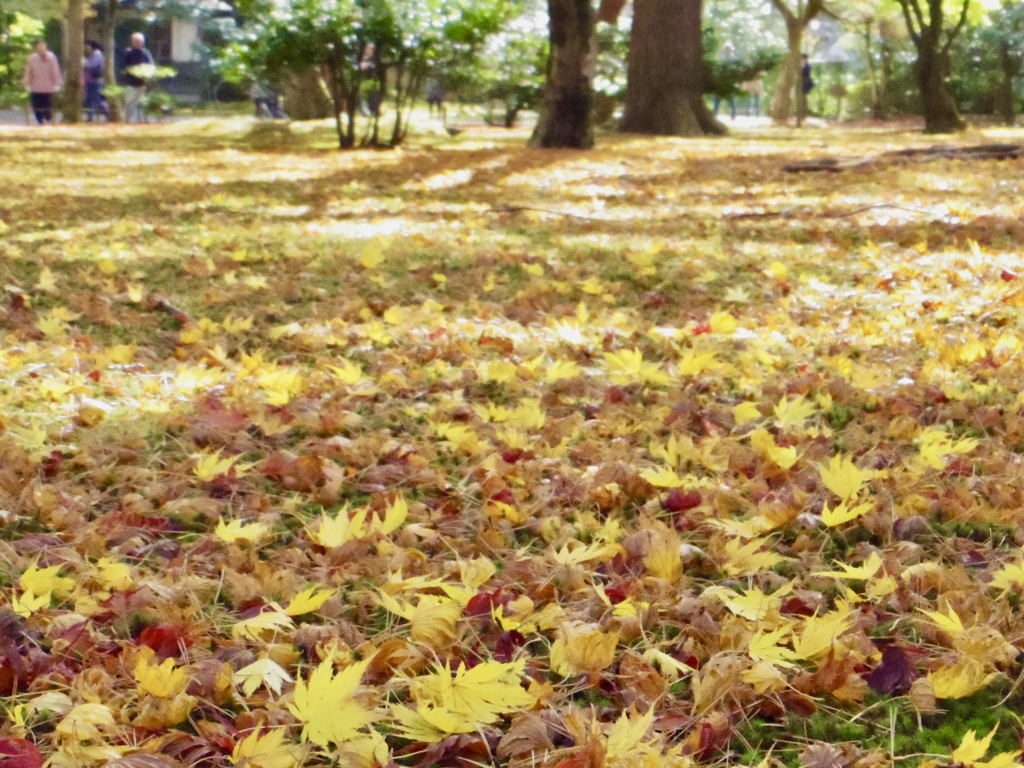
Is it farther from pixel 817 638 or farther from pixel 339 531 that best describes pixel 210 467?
pixel 817 638

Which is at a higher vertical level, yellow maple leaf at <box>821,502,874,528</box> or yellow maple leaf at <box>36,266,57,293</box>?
yellow maple leaf at <box>36,266,57,293</box>

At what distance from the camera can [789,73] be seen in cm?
2739

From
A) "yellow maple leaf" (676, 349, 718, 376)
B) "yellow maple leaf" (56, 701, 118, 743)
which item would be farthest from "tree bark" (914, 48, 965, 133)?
"yellow maple leaf" (56, 701, 118, 743)

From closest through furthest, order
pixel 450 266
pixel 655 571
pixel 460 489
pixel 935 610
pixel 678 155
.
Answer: pixel 935 610 < pixel 655 571 < pixel 460 489 < pixel 450 266 < pixel 678 155

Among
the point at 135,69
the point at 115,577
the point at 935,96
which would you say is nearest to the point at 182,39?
the point at 135,69

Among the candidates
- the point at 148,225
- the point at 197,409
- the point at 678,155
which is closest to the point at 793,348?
the point at 197,409

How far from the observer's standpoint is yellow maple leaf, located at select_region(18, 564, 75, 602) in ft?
6.26

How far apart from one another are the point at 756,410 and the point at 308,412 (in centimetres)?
122

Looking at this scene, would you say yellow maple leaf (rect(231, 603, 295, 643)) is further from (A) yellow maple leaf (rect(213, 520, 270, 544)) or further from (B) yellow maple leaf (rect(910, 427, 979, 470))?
(B) yellow maple leaf (rect(910, 427, 979, 470))

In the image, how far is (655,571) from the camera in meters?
2.03

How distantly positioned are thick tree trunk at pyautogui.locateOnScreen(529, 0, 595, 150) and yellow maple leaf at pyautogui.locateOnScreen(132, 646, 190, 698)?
445 inches

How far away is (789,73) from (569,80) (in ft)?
54.8

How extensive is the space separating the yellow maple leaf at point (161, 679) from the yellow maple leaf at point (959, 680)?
3.50ft

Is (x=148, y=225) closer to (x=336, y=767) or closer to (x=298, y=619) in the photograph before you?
(x=298, y=619)
